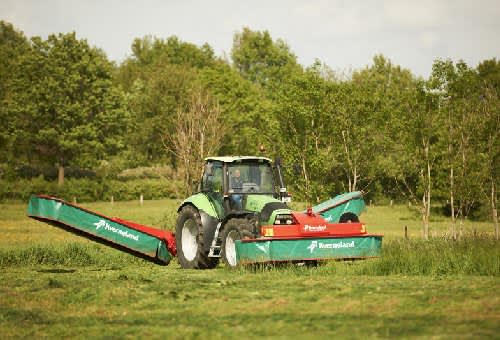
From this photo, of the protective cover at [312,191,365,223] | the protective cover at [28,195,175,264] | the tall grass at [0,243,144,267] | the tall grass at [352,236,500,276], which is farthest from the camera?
the protective cover at [312,191,365,223]

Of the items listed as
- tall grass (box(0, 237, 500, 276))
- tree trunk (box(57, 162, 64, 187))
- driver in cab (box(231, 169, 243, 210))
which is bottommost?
Answer: tall grass (box(0, 237, 500, 276))

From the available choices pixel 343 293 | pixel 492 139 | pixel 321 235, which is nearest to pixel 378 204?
pixel 492 139

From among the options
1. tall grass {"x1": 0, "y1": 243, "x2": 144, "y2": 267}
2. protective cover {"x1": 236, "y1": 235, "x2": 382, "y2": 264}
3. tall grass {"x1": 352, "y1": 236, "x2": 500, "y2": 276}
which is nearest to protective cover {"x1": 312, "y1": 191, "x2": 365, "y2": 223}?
protective cover {"x1": 236, "y1": 235, "x2": 382, "y2": 264}

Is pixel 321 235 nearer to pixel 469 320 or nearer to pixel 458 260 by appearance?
pixel 458 260

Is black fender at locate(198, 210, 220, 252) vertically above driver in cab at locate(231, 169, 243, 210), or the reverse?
driver in cab at locate(231, 169, 243, 210)

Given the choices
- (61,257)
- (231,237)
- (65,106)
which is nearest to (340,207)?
(231,237)

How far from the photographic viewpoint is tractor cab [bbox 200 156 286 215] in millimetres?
17922

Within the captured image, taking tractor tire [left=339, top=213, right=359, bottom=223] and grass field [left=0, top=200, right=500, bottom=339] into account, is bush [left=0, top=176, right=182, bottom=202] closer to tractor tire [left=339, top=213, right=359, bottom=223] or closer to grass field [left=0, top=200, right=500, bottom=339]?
tractor tire [left=339, top=213, right=359, bottom=223]

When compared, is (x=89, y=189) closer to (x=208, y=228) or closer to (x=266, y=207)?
(x=208, y=228)

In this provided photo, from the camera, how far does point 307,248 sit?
16750 mm

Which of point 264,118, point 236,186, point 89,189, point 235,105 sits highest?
point 235,105

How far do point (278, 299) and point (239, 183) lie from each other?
6257 millimetres

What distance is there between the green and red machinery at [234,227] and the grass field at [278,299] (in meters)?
0.47

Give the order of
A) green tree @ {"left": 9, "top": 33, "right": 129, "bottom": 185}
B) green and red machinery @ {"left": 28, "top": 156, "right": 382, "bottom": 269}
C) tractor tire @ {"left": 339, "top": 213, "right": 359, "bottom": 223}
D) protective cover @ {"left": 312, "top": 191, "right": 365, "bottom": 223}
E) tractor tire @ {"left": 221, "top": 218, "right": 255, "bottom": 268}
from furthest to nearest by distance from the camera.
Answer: green tree @ {"left": 9, "top": 33, "right": 129, "bottom": 185}, protective cover @ {"left": 312, "top": 191, "right": 365, "bottom": 223}, tractor tire @ {"left": 339, "top": 213, "right": 359, "bottom": 223}, tractor tire @ {"left": 221, "top": 218, "right": 255, "bottom": 268}, green and red machinery @ {"left": 28, "top": 156, "right": 382, "bottom": 269}
